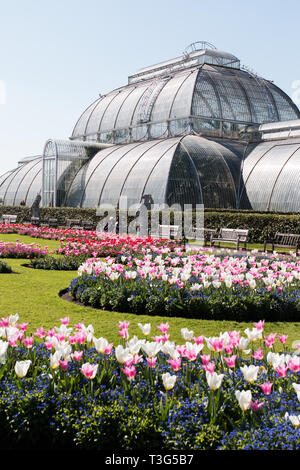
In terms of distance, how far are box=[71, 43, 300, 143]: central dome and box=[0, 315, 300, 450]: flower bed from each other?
32.0 meters

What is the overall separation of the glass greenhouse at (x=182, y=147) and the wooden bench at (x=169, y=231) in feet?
17.2

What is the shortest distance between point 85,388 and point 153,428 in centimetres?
72

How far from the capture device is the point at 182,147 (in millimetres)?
30516

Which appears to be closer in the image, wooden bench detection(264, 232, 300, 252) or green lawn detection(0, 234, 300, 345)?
green lawn detection(0, 234, 300, 345)

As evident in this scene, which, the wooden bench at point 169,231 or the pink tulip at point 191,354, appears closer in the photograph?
the pink tulip at point 191,354

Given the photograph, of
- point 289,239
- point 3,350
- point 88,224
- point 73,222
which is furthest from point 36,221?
point 3,350

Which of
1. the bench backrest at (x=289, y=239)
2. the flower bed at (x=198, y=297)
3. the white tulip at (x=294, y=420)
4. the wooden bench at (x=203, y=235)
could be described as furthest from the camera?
the wooden bench at (x=203, y=235)

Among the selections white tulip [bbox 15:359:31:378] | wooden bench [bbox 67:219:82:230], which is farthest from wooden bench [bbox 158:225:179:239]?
white tulip [bbox 15:359:31:378]

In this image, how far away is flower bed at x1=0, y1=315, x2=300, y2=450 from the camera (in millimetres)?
3507

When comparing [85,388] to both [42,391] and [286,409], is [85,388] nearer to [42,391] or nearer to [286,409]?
[42,391]

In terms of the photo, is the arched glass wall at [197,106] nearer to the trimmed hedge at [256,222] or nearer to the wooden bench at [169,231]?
the trimmed hedge at [256,222]

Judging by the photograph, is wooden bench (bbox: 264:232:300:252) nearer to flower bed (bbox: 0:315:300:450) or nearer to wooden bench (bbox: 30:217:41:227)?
flower bed (bbox: 0:315:300:450)

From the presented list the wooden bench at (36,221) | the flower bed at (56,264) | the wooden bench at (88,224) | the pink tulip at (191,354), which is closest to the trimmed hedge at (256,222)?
the wooden bench at (88,224)

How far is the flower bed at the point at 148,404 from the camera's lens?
351cm
